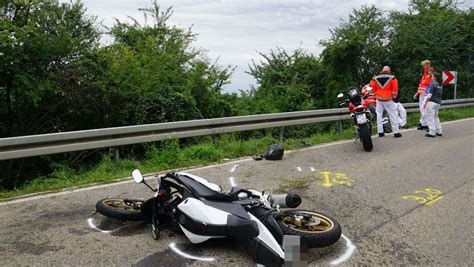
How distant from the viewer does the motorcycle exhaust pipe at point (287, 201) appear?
4.46 meters

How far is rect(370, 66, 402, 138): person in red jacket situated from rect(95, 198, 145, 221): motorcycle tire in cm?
817

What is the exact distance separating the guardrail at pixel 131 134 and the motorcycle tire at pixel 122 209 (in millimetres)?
2346

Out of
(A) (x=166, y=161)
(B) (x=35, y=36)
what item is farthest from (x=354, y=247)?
(B) (x=35, y=36)

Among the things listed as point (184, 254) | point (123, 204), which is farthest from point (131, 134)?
point (184, 254)

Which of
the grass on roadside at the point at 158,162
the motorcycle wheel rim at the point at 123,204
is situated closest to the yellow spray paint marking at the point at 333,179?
the grass on roadside at the point at 158,162

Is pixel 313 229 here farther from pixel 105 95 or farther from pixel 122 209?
pixel 105 95

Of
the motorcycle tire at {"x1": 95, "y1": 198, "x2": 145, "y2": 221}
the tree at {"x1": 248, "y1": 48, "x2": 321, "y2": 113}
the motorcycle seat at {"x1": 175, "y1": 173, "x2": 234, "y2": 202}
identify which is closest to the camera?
the motorcycle seat at {"x1": 175, "y1": 173, "x2": 234, "y2": 202}

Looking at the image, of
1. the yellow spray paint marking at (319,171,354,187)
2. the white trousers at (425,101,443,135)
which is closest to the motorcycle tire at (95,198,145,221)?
the yellow spray paint marking at (319,171,354,187)

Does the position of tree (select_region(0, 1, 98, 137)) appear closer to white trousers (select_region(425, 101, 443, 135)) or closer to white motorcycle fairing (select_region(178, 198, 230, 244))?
white motorcycle fairing (select_region(178, 198, 230, 244))

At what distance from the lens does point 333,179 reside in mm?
7008

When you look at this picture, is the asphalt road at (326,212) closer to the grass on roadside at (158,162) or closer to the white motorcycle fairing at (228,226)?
the white motorcycle fairing at (228,226)

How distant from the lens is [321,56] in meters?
23.1

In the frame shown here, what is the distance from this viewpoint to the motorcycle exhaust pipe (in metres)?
4.46

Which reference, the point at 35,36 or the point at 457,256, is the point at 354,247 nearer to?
the point at 457,256
